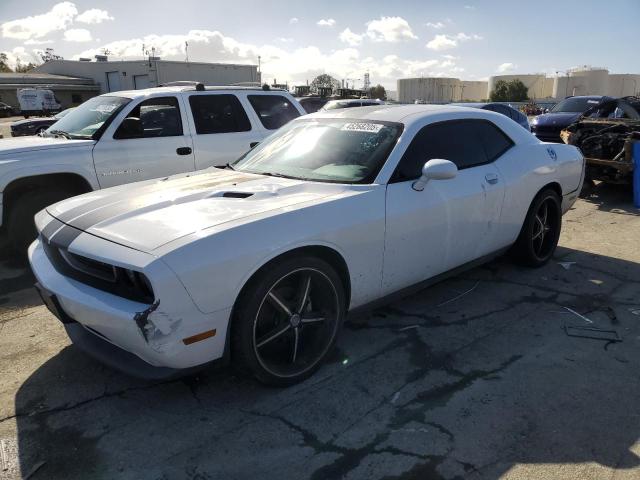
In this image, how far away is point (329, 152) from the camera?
3.68 meters

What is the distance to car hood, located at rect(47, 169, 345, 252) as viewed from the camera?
8.75 feet

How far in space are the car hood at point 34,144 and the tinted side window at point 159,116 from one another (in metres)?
0.69

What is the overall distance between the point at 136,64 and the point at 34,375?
57.6 m

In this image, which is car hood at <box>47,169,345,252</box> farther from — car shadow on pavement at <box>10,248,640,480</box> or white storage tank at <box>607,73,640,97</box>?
white storage tank at <box>607,73,640,97</box>

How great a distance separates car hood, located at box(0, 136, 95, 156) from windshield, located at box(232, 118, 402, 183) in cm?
246

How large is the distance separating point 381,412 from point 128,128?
461 centimetres

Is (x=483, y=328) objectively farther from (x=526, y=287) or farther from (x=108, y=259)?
(x=108, y=259)

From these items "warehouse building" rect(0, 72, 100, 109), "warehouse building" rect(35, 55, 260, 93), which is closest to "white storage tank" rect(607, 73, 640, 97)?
"warehouse building" rect(35, 55, 260, 93)

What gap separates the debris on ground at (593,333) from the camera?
3614mm

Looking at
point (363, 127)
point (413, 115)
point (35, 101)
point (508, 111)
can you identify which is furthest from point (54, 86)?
point (413, 115)

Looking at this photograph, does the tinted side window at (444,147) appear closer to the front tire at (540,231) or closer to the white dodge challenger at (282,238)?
the white dodge challenger at (282,238)

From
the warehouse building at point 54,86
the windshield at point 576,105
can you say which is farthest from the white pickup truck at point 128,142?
the warehouse building at point 54,86

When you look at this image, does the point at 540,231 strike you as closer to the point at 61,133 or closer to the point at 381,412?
the point at 381,412

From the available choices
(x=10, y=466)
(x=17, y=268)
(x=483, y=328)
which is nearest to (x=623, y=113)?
(x=483, y=328)
